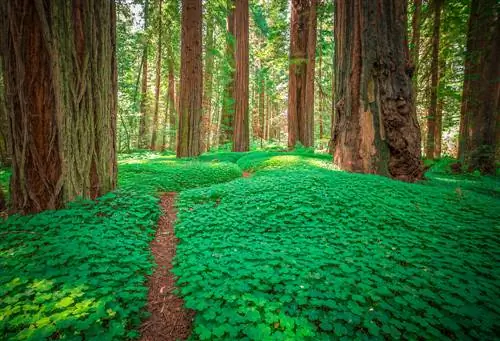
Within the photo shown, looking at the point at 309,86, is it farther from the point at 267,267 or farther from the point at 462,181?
the point at 267,267

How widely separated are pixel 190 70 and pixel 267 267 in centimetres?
821

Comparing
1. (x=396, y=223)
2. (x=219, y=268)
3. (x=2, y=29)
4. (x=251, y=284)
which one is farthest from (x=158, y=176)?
(x=396, y=223)

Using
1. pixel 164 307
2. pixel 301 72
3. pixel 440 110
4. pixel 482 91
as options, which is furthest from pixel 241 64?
pixel 164 307

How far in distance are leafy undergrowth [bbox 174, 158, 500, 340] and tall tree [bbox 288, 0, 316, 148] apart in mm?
7735

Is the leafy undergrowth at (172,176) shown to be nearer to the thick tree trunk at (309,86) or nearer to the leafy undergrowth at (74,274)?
the leafy undergrowth at (74,274)

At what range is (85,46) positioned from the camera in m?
3.73

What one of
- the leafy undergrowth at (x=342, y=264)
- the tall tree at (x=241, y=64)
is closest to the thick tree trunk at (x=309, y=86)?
the tall tree at (x=241, y=64)

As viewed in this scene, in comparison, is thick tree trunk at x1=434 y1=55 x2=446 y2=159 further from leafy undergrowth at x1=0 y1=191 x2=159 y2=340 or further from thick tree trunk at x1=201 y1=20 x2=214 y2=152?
leafy undergrowth at x1=0 y1=191 x2=159 y2=340

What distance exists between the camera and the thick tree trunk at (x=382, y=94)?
5.29 metres

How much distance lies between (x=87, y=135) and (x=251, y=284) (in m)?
3.25

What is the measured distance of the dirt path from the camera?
76.1 inches

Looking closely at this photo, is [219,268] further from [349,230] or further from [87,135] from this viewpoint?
[87,135]

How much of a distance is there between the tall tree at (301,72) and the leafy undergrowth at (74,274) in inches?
371

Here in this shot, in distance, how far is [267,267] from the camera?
2398 millimetres
